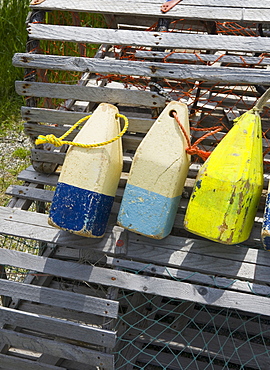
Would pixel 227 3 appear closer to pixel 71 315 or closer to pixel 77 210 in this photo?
pixel 77 210

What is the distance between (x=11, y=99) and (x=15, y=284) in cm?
383

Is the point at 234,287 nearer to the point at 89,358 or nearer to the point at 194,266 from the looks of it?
the point at 194,266

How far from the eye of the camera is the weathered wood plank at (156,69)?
240 cm

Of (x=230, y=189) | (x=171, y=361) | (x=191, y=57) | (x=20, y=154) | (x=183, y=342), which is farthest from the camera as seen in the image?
(x=20, y=154)

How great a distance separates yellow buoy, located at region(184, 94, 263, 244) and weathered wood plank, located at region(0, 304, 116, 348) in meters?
0.70

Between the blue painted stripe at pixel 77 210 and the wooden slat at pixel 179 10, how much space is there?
1004 mm

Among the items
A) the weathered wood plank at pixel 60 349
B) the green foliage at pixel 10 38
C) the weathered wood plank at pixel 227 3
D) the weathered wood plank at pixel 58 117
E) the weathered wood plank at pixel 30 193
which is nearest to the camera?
the weathered wood plank at pixel 60 349

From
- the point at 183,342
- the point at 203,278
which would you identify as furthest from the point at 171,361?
the point at 203,278

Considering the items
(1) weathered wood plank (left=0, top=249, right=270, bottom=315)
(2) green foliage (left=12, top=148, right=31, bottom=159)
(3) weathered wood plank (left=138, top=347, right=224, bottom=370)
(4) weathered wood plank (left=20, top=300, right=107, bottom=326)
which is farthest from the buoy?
(2) green foliage (left=12, top=148, right=31, bottom=159)

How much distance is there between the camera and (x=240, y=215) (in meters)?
2.18

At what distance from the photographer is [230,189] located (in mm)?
2141

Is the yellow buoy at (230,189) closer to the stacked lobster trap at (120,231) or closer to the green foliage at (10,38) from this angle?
the stacked lobster trap at (120,231)

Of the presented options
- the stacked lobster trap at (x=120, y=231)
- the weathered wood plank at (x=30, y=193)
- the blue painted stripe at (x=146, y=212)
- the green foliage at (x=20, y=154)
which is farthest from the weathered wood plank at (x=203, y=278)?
the green foliage at (x=20, y=154)

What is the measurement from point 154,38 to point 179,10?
0.20 metres
